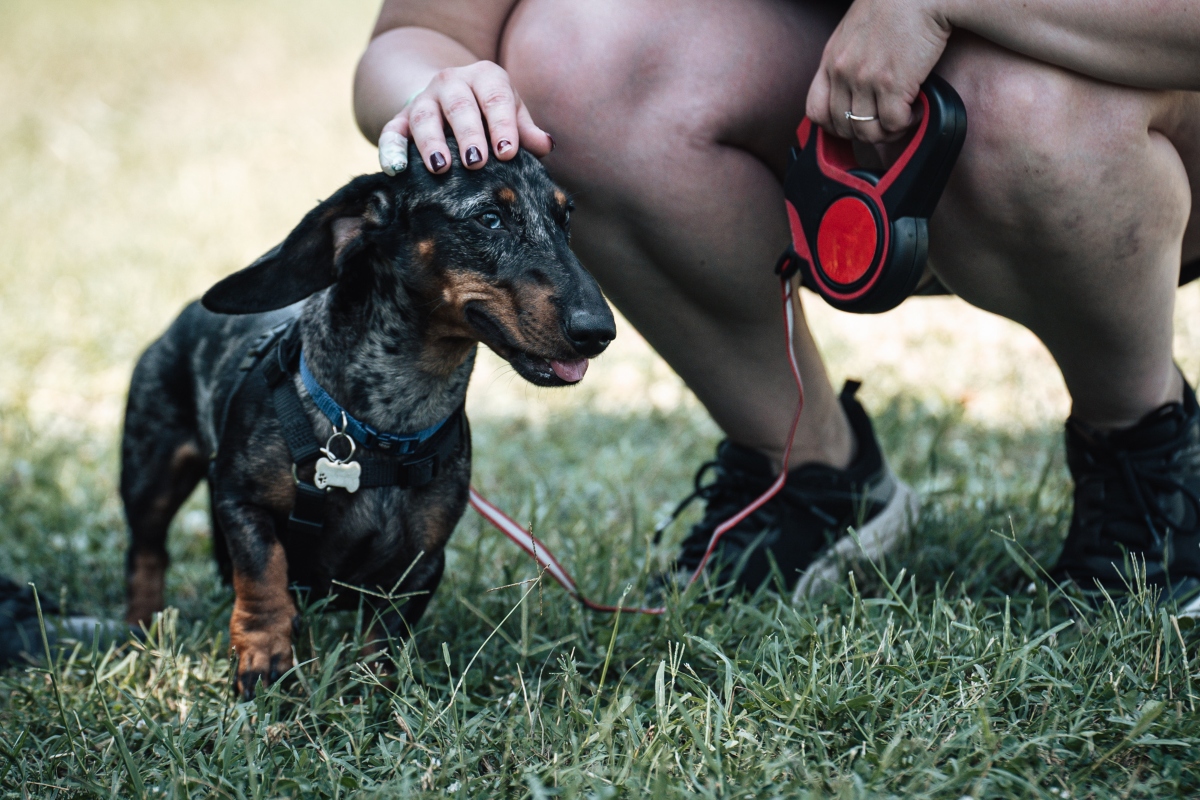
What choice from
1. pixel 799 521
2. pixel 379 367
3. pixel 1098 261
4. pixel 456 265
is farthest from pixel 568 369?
pixel 1098 261

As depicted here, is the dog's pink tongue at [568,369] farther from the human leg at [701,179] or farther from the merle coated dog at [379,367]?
the human leg at [701,179]

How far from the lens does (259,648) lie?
1.87m

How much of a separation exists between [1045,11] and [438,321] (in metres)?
1.13

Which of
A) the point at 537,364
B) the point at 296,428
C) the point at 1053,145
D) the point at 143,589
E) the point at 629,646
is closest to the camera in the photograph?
the point at 1053,145

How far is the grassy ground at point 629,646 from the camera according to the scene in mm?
1530

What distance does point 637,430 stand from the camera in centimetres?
380

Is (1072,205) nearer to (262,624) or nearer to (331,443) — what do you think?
(331,443)

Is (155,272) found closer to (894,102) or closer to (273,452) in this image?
(273,452)

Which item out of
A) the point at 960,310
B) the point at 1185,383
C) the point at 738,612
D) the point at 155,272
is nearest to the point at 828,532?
the point at 738,612

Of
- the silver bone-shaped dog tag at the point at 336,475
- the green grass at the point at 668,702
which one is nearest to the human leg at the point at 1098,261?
the green grass at the point at 668,702

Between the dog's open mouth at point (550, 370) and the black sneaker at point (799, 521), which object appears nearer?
the dog's open mouth at point (550, 370)

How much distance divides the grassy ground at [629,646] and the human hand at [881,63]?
2.42 feet

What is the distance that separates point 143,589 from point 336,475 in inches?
35.4

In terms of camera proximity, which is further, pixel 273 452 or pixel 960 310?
pixel 960 310
